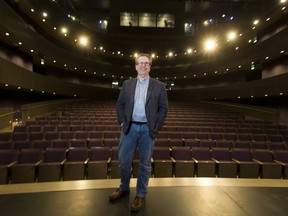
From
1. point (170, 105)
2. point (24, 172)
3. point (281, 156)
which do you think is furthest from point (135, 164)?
point (170, 105)

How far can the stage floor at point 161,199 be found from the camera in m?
1.46

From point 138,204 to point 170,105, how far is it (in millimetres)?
12464

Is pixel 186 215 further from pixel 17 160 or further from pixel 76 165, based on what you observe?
pixel 17 160

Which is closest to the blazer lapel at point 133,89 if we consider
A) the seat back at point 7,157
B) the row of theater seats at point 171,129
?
the seat back at point 7,157

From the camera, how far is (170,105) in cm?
1380

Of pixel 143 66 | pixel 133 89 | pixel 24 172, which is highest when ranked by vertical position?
pixel 143 66

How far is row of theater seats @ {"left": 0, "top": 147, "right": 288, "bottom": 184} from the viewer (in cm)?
314

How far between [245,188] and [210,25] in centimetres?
1562

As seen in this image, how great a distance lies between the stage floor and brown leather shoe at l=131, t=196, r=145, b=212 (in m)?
0.04

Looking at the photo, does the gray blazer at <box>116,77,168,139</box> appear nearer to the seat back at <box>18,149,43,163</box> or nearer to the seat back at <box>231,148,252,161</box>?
the seat back at <box>18,149,43,163</box>

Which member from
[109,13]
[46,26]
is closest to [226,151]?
[46,26]

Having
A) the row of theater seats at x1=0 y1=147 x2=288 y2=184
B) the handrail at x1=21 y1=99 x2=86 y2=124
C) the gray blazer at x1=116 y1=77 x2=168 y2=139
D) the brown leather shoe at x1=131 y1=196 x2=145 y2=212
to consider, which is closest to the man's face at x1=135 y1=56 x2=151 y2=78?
the gray blazer at x1=116 y1=77 x2=168 y2=139

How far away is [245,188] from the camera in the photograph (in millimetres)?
1893

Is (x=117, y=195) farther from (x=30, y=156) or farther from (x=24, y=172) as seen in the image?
(x=30, y=156)
